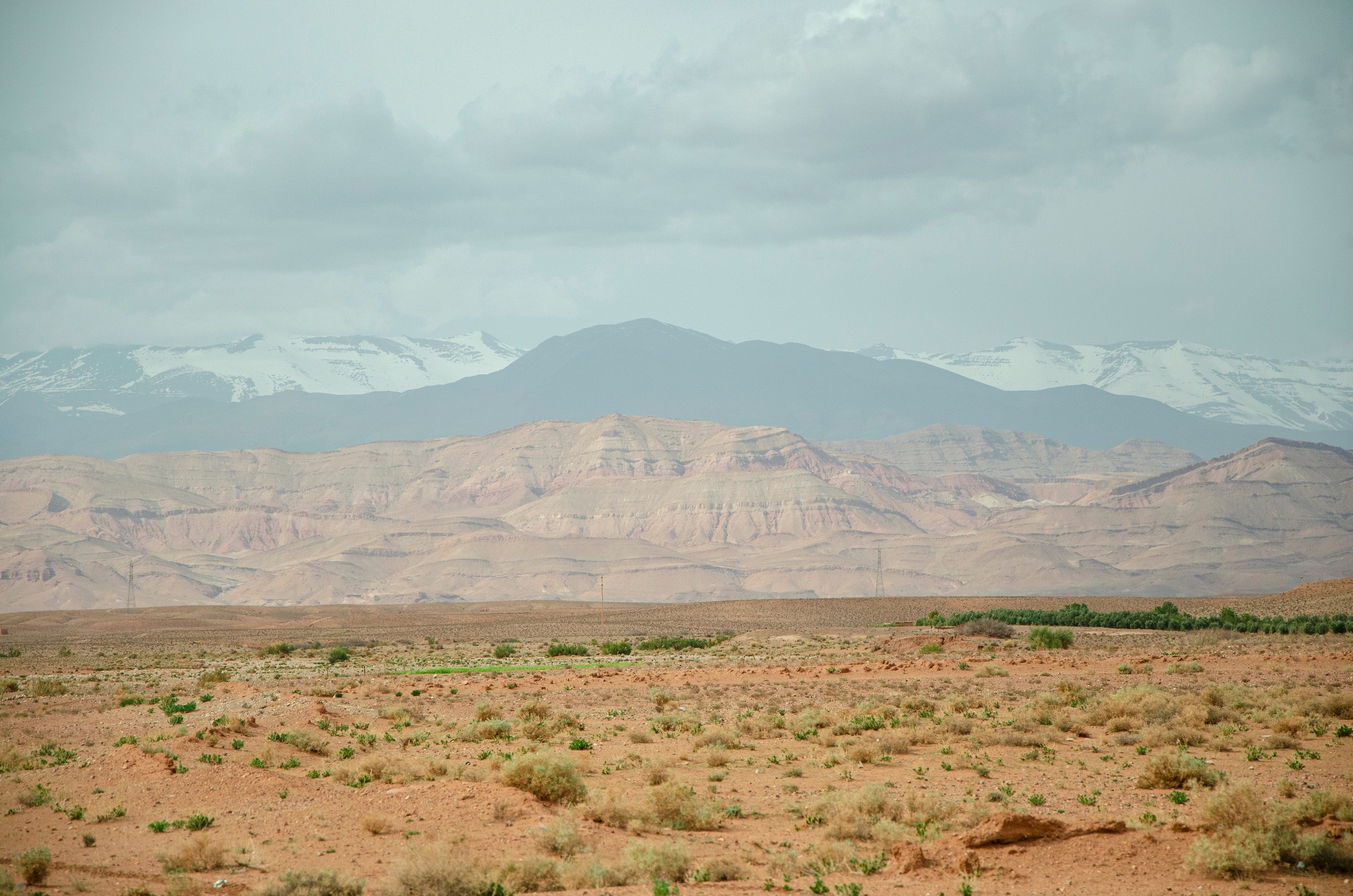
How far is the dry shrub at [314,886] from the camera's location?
39.1 ft

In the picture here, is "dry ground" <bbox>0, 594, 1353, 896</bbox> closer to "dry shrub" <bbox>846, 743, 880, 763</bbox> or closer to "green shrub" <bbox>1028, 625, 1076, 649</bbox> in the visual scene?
"dry shrub" <bbox>846, 743, 880, 763</bbox>

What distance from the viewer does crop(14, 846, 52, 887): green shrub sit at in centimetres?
1283

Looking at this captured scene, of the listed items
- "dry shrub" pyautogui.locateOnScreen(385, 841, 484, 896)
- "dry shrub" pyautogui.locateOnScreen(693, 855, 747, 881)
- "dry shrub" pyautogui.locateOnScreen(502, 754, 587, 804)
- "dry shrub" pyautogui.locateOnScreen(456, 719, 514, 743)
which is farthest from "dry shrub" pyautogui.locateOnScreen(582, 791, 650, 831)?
"dry shrub" pyautogui.locateOnScreen(456, 719, 514, 743)

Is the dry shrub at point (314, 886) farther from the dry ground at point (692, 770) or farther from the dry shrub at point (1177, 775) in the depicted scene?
the dry shrub at point (1177, 775)

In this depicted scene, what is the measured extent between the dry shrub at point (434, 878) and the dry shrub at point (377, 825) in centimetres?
285

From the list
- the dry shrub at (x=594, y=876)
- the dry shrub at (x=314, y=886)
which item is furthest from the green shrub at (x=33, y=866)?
the dry shrub at (x=594, y=876)

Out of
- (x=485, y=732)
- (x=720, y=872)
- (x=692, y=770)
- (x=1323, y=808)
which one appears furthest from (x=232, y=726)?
(x=1323, y=808)

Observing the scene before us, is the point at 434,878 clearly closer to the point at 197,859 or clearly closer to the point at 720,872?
the point at 720,872

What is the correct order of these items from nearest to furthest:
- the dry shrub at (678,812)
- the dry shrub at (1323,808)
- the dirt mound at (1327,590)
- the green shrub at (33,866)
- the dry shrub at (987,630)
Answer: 1. the green shrub at (33,866)
2. the dry shrub at (1323,808)
3. the dry shrub at (678,812)
4. the dry shrub at (987,630)
5. the dirt mound at (1327,590)

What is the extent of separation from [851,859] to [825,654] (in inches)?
1252

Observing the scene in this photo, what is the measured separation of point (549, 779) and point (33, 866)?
6.37 meters

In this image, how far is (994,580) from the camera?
550 feet

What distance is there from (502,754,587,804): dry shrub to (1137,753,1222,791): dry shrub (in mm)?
8374

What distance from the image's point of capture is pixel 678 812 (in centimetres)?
1520
